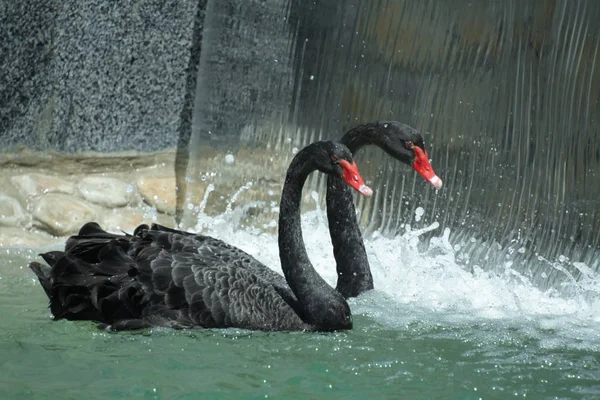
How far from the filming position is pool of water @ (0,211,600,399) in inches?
155

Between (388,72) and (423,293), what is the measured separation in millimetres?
1665

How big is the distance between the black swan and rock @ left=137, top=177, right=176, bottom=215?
2.18 m

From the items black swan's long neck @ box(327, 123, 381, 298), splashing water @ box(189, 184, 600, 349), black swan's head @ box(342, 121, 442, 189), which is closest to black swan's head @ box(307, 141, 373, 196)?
black swan's head @ box(342, 121, 442, 189)

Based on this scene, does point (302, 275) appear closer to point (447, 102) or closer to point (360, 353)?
point (360, 353)

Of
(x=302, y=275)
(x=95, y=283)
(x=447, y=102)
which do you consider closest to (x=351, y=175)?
(x=302, y=275)

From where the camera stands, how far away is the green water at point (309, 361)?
12.8 ft

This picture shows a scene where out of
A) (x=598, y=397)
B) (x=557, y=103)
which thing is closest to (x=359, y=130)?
(x=557, y=103)

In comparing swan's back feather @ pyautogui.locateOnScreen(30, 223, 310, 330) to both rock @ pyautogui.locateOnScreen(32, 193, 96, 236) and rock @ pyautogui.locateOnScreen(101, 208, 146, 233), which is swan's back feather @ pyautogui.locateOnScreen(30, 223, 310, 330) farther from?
rock @ pyautogui.locateOnScreen(101, 208, 146, 233)

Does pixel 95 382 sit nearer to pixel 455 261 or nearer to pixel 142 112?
pixel 455 261

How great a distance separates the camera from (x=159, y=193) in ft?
24.5

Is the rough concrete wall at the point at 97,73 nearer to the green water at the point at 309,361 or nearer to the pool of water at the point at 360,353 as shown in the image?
the pool of water at the point at 360,353

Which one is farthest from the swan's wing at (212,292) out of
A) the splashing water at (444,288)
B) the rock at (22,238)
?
the rock at (22,238)

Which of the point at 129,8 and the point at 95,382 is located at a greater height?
the point at 129,8

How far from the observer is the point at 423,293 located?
18.5ft
